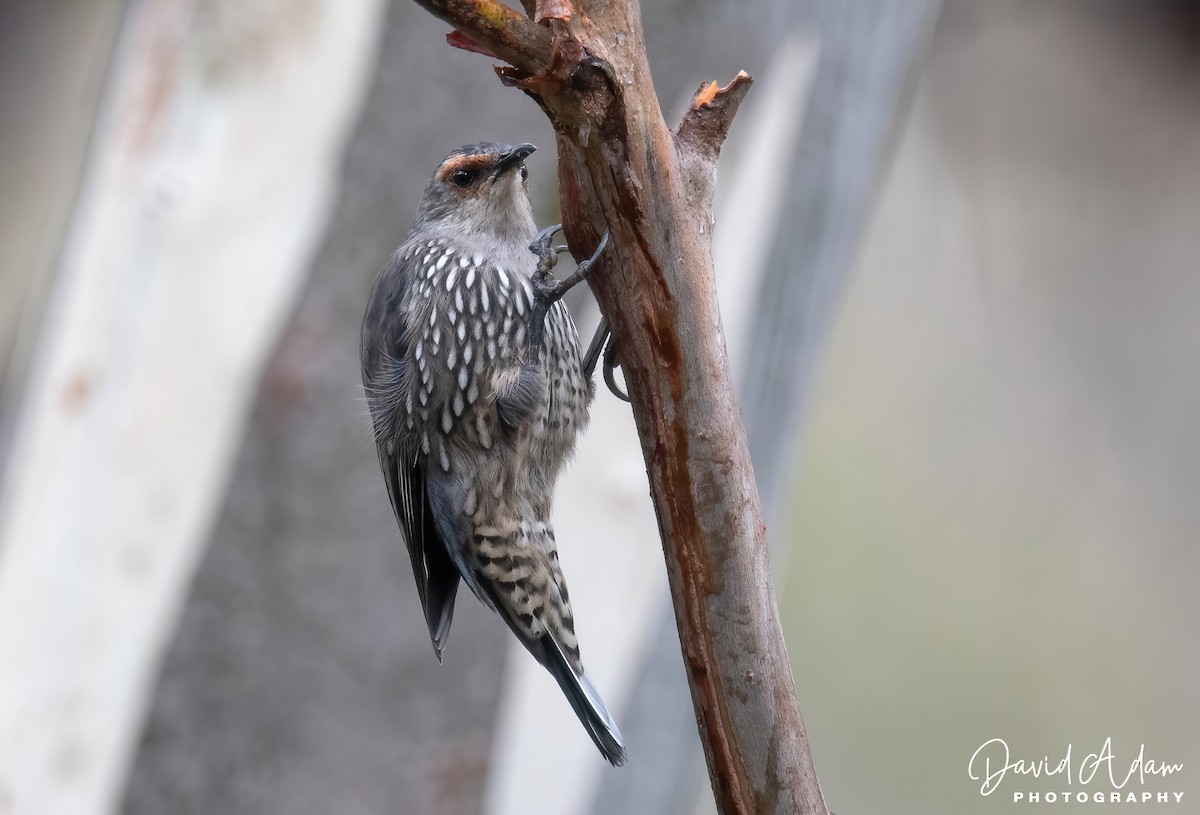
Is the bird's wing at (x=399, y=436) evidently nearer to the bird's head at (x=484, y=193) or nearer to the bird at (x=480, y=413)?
the bird at (x=480, y=413)

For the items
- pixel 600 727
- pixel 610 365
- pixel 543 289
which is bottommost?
pixel 600 727

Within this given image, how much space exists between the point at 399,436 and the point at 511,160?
0.51m

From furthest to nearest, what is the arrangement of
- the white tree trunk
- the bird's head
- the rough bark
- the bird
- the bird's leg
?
1. the white tree trunk
2. the bird's head
3. the bird
4. the bird's leg
5. the rough bark

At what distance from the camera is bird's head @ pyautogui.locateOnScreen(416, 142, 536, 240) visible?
6.65 feet

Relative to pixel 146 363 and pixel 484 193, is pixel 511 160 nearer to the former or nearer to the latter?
pixel 484 193

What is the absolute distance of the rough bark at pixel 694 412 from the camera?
3.61ft

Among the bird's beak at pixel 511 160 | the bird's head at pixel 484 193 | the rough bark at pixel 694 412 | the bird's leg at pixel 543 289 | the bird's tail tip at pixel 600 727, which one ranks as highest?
the bird's beak at pixel 511 160

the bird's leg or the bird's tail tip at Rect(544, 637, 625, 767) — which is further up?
the bird's leg

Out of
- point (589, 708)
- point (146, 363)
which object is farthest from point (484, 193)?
point (589, 708)

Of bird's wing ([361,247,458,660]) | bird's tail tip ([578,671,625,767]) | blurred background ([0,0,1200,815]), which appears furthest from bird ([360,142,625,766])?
blurred background ([0,0,1200,815])

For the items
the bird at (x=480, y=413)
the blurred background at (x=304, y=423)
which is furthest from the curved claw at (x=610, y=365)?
the blurred background at (x=304, y=423)

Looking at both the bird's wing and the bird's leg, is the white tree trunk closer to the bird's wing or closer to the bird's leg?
the bird's wing

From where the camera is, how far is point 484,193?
2.05m

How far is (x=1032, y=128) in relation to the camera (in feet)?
17.2
